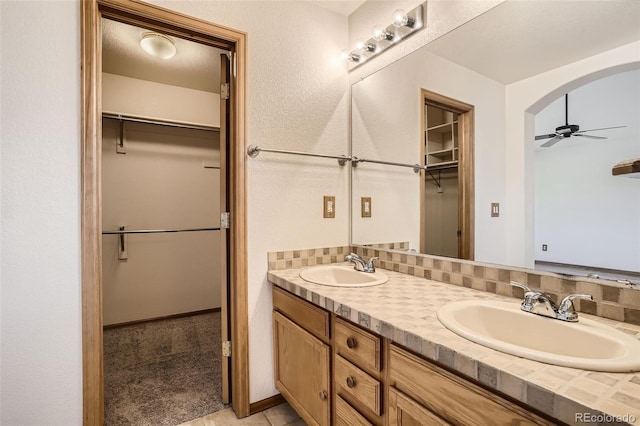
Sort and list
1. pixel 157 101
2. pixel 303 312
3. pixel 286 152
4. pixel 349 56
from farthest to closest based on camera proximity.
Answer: pixel 157 101 < pixel 349 56 < pixel 286 152 < pixel 303 312

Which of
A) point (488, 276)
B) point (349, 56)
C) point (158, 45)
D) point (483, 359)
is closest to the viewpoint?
point (483, 359)

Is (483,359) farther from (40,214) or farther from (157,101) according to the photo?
(157,101)

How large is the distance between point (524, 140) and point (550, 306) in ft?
2.07

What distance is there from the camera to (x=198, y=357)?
2291mm

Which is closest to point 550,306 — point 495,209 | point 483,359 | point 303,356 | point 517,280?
point 517,280

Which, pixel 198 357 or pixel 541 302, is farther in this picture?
pixel 198 357

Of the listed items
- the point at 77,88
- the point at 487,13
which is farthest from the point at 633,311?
the point at 77,88

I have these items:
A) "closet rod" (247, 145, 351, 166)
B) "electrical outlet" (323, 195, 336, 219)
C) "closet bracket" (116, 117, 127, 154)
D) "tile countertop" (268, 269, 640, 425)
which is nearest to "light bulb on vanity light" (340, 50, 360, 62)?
"closet rod" (247, 145, 351, 166)

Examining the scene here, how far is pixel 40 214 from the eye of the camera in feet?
4.02

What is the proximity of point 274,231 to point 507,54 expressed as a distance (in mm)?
1371

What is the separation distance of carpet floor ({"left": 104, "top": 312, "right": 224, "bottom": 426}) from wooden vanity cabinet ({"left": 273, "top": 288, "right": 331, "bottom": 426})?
1.65ft

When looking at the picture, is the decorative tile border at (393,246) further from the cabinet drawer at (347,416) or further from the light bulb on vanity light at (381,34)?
the light bulb on vanity light at (381,34)

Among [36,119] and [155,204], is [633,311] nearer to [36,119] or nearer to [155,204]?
[36,119]

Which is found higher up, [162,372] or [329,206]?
[329,206]
